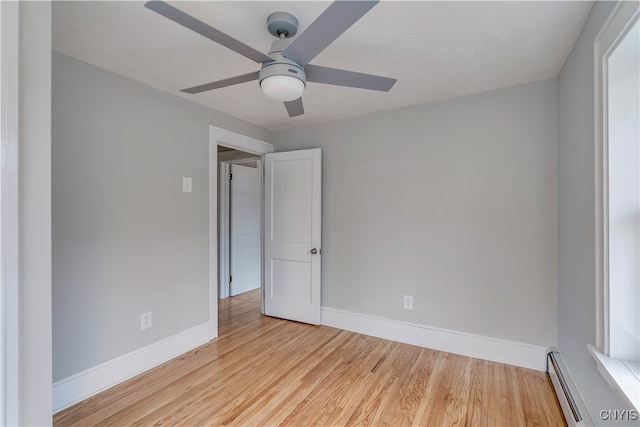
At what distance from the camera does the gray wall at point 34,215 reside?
3.39 feet

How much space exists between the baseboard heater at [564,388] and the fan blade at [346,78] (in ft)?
6.81

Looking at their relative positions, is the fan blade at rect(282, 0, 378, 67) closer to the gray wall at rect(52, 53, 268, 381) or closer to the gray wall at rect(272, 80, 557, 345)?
the gray wall at rect(52, 53, 268, 381)

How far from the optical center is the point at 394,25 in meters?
1.60

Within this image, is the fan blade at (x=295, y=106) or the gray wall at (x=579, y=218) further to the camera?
the fan blade at (x=295, y=106)

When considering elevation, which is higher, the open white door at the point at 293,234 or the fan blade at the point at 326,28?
the fan blade at the point at 326,28

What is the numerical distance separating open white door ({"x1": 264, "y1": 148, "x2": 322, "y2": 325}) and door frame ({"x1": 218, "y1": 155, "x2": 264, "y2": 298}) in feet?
3.45

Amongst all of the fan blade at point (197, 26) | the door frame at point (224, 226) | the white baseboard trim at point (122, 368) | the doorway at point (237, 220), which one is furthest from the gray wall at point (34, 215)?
the door frame at point (224, 226)

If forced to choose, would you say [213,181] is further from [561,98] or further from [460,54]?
[561,98]

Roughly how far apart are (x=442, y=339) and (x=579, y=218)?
153cm

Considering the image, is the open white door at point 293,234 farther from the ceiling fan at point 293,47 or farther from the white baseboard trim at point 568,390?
the white baseboard trim at point 568,390

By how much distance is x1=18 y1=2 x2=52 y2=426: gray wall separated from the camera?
1.03m

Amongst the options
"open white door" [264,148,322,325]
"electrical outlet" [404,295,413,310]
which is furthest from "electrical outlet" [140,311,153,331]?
"electrical outlet" [404,295,413,310]

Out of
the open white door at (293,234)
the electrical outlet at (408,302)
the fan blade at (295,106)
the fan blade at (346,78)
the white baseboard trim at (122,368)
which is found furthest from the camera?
the open white door at (293,234)

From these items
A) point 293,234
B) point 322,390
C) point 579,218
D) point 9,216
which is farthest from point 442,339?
point 9,216
